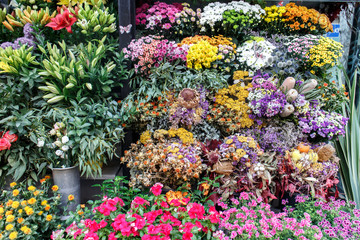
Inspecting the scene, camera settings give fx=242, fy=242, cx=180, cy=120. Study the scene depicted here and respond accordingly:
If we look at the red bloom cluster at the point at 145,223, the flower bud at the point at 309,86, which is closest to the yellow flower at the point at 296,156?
the flower bud at the point at 309,86

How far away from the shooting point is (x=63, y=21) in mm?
2174

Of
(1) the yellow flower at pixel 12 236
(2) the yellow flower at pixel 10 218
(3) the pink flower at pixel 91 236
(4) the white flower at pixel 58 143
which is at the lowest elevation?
(1) the yellow flower at pixel 12 236

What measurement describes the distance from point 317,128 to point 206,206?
1255mm

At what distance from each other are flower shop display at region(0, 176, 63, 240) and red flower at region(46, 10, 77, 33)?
4.56 ft

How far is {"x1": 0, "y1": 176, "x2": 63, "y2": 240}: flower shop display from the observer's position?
5.07ft

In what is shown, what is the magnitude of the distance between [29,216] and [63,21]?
163 centimetres

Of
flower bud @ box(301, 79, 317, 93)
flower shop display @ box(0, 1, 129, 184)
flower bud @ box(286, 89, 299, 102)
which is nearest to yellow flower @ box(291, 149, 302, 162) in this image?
flower bud @ box(286, 89, 299, 102)

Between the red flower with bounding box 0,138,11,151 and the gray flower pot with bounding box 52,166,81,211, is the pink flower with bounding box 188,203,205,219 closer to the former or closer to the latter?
the gray flower pot with bounding box 52,166,81,211

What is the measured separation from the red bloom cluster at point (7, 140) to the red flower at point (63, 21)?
3.30ft

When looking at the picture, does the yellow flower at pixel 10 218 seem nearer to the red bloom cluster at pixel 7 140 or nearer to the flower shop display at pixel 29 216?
the flower shop display at pixel 29 216

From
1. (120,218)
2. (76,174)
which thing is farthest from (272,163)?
(76,174)

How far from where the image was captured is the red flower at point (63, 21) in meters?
2.16

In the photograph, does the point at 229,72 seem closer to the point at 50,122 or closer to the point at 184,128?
the point at 184,128

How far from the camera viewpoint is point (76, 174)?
197 centimetres
